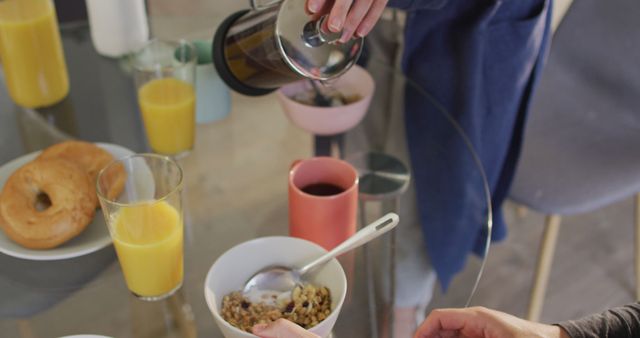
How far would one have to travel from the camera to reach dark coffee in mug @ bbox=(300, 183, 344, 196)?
93 centimetres

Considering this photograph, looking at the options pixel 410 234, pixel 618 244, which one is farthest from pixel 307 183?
pixel 618 244

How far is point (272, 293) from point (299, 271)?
42 millimetres

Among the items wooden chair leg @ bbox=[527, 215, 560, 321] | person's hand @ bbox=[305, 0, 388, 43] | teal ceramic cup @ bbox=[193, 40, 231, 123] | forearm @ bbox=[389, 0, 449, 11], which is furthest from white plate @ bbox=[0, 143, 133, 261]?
wooden chair leg @ bbox=[527, 215, 560, 321]

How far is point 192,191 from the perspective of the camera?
1.06 m

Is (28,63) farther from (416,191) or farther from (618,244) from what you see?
(618,244)

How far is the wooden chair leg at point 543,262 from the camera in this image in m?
1.49

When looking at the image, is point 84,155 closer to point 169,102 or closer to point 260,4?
point 169,102

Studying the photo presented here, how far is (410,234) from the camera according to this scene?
3.47 ft

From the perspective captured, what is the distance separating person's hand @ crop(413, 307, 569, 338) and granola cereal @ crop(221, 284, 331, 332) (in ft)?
0.39

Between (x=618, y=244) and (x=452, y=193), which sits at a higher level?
(x=452, y=193)

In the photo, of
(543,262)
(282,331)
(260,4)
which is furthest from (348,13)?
(543,262)

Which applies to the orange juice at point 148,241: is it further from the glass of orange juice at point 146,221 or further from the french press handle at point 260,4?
the french press handle at point 260,4

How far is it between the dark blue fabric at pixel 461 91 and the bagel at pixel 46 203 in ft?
1.73

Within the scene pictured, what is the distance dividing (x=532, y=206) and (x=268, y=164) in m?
0.61
